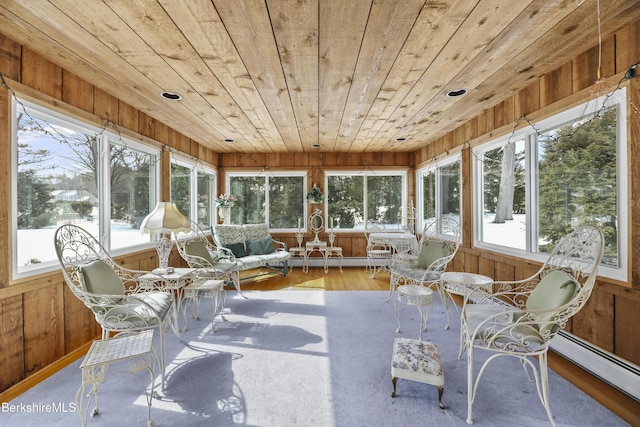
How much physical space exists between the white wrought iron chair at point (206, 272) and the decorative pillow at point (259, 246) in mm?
592

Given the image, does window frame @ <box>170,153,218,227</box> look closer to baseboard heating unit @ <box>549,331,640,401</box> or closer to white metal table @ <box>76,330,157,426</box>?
white metal table @ <box>76,330,157,426</box>

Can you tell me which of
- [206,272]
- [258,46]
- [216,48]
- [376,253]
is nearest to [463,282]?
[258,46]

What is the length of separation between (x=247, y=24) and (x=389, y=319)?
310 cm

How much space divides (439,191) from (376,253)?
66.6 inches

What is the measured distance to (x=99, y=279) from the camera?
2133mm

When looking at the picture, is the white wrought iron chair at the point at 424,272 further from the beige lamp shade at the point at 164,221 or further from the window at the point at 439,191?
the beige lamp shade at the point at 164,221

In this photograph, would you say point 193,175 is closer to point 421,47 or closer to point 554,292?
point 421,47

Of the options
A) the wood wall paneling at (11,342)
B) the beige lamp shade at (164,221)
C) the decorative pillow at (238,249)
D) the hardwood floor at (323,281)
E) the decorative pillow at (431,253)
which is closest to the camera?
the wood wall paneling at (11,342)

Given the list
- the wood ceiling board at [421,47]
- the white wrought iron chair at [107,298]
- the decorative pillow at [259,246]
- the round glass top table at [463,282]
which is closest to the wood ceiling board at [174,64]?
the white wrought iron chair at [107,298]

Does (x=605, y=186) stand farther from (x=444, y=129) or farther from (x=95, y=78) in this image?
(x=95, y=78)

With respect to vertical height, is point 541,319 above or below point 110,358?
above

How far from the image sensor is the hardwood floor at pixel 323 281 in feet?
15.2

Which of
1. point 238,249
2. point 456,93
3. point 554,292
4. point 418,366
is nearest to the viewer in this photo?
point 554,292

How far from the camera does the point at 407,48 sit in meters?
2.13
